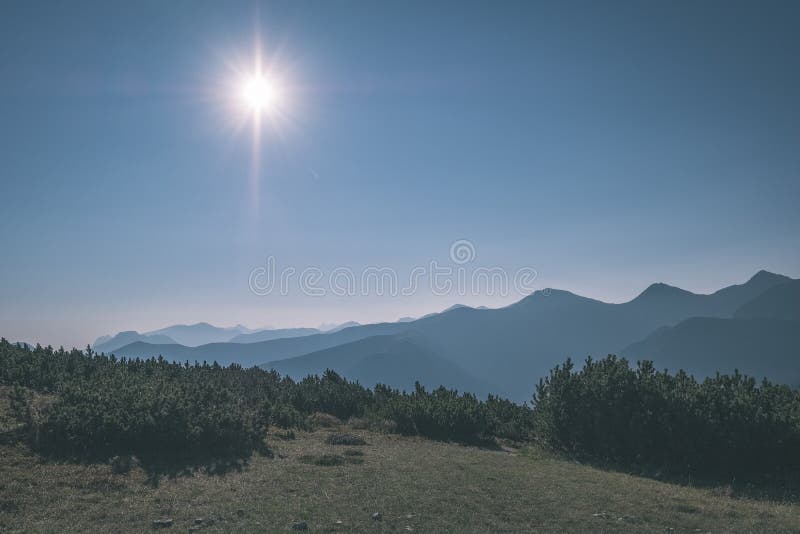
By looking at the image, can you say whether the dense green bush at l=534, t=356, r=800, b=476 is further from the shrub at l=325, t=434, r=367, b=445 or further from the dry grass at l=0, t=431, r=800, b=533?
the shrub at l=325, t=434, r=367, b=445

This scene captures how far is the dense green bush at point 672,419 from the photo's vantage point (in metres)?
18.7

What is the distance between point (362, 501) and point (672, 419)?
14.5 metres

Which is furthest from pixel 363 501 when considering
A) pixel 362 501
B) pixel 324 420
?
pixel 324 420

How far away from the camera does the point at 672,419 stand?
20531 mm

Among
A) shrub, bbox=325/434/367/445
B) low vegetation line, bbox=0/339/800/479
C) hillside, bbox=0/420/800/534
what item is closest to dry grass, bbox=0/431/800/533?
hillside, bbox=0/420/800/534

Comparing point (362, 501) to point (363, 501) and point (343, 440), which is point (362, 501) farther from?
point (343, 440)

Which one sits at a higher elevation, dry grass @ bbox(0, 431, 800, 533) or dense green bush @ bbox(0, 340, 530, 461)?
dense green bush @ bbox(0, 340, 530, 461)

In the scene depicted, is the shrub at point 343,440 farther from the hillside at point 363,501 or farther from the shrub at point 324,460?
the hillside at point 363,501

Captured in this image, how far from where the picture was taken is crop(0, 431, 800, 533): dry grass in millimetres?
11633

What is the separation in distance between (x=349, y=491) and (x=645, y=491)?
9.67 meters

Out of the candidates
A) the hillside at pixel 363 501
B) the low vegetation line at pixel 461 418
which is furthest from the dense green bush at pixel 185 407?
the hillside at pixel 363 501

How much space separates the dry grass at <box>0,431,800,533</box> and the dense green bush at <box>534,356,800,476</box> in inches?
128

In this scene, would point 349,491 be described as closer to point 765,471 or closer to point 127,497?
point 127,497

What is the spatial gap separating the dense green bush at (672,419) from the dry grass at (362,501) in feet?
10.7
